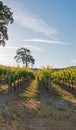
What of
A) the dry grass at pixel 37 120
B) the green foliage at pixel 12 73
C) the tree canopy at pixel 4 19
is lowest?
the dry grass at pixel 37 120

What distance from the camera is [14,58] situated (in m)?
124

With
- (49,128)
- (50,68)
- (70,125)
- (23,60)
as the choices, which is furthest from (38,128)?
(23,60)

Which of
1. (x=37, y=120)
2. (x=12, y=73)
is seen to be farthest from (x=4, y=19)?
(x=37, y=120)

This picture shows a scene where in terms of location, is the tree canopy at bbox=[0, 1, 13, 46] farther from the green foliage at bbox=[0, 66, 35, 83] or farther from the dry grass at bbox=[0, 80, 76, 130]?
the dry grass at bbox=[0, 80, 76, 130]

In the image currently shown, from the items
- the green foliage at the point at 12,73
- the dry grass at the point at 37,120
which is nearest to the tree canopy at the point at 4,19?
the green foliage at the point at 12,73

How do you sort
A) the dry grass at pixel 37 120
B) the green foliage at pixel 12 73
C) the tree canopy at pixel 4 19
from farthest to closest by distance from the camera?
the tree canopy at pixel 4 19
the green foliage at pixel 12 73
the dry grass at pixel 37 120

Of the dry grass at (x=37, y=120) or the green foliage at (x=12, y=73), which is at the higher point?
the green foliage at (x=12, y=73)

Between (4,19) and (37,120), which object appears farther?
(4,19)

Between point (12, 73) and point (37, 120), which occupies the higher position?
point (12, 73)

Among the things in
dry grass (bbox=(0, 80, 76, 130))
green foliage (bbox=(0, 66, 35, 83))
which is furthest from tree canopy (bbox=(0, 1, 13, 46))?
dry grass (bbox=(0, 80, 76, 130))

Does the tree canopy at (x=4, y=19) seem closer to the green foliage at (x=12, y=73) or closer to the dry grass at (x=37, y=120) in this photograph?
the green foliage at (x=12, y=73)

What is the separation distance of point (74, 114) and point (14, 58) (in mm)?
106830

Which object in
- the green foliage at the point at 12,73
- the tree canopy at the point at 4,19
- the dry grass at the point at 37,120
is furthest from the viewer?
the tree canopy at the point at 4,19

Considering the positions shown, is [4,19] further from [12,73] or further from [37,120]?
[37,120]
